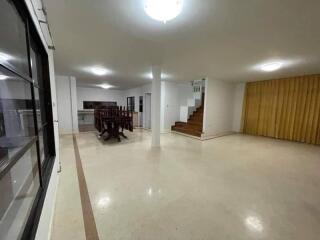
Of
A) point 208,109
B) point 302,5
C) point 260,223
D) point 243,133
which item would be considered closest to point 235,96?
point 243,133

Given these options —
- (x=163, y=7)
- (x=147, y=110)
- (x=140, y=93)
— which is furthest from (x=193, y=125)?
(x=163, y=7)

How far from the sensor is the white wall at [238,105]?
277 inches

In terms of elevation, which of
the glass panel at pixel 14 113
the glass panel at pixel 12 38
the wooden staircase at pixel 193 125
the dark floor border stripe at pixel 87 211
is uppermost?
the glass panel at pixel 12 38

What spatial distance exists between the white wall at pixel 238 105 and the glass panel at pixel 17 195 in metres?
7.70

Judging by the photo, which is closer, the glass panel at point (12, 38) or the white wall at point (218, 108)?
the glass panel at point (12, 38)

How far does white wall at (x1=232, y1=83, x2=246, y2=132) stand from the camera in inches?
277

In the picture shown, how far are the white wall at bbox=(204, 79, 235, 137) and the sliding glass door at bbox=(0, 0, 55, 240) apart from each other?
17.6ft

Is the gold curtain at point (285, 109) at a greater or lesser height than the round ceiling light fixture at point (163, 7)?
lesser

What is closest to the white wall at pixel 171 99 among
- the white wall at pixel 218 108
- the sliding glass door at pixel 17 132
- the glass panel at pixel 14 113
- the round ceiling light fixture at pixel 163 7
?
the white wall at pixel 218 108

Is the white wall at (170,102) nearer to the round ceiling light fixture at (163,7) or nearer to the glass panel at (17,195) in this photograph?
the round ceiling light fixture at (163,7)

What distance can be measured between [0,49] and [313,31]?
3611 millimetres

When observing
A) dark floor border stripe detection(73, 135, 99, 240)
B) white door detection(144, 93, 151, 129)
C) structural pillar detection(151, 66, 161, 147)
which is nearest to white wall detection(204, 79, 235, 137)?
structural pillar detection(151, 66, 161, 147)

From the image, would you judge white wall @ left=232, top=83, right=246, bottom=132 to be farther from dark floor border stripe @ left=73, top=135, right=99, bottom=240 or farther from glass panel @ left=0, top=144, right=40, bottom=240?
glass panel @ left=0, top=144, right=40, bottom=240

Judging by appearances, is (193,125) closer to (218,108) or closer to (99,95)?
(218,108)
